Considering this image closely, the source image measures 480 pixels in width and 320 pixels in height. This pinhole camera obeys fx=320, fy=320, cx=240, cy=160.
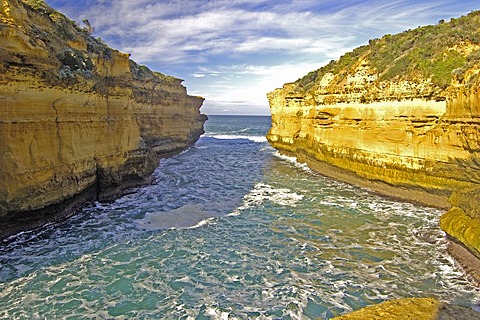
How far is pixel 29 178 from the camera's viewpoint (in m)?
10.0

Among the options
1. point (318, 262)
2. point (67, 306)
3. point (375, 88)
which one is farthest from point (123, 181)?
point (375, 88)

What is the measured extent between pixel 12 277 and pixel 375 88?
1850cm

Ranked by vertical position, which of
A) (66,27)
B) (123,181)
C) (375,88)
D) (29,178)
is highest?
(66,27)

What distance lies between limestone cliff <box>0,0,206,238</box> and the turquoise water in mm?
1058

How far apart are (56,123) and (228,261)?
25.2ft

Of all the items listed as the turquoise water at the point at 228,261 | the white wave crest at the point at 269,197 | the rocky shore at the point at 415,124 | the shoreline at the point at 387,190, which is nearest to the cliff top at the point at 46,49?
the turquoise water at the point at 228,261

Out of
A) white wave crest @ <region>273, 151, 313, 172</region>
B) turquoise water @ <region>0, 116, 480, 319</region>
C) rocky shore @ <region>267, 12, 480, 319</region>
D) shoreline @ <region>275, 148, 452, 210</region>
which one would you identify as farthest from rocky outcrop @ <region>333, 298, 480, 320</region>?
white wave crest @ <region>273, 151, 313, 172</region>

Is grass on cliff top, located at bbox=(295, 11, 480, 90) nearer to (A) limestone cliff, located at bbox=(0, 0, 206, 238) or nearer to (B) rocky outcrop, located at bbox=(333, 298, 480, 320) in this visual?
(B) rocky outcrop, located at bbox=(333, 298, 480, 320)

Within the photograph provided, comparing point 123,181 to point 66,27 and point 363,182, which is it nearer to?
point 66,27

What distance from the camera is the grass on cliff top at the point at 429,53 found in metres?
16.0

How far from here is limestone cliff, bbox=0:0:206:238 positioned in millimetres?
9555

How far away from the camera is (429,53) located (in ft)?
59.1

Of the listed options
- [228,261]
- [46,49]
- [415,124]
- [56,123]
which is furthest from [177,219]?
[415,124]

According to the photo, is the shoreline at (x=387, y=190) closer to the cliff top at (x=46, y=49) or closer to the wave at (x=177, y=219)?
the wave at (x=177, y=219)
